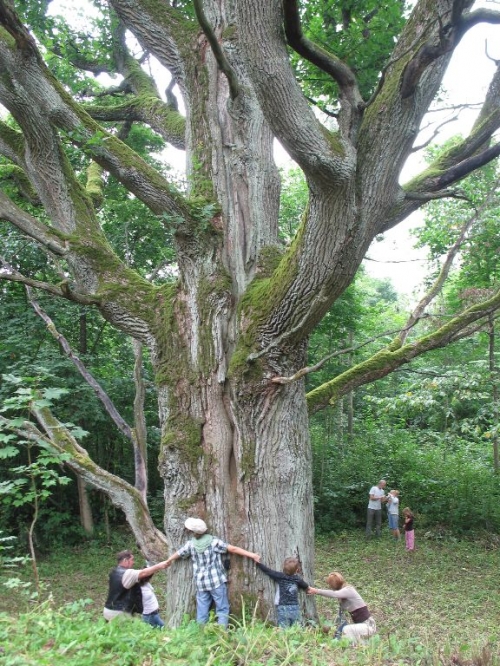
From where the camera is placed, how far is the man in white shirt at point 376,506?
12.0 m

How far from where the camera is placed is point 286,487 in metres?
4.50

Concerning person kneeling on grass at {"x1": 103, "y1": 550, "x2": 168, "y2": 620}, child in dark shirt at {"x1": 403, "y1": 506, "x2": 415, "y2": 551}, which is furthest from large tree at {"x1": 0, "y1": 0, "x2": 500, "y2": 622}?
child in dark shirt at {"x1": 403, "y1": 506, "x2": 415, "y2": 551}

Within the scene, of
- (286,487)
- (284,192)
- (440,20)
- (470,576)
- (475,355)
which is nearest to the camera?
(440,20)

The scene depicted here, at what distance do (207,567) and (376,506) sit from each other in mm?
8599

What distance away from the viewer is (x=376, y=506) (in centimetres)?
1200

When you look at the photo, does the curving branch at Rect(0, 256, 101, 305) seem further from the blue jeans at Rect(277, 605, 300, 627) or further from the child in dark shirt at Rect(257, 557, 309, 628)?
the blue jeans at Rect(277, 605, 300, 627)

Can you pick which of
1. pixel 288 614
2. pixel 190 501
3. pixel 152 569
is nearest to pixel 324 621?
pixel 288 614

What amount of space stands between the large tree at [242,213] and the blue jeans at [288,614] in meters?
0.12

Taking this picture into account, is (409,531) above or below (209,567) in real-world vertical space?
below

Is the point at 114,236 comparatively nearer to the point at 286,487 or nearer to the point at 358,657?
the point at 286,487

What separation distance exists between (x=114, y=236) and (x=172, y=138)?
16.6 feet

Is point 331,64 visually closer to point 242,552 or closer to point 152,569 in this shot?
point 242,552

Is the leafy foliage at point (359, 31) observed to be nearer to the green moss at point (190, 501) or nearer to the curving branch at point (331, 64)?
the curving branch at point (331, 64)

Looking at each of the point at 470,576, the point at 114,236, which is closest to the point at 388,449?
the point at 470,576
